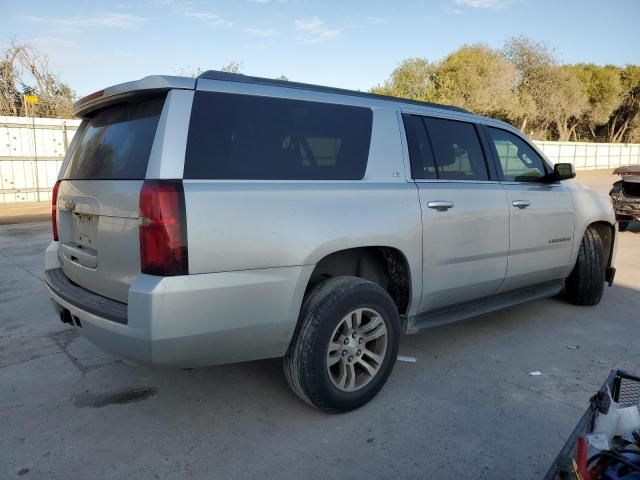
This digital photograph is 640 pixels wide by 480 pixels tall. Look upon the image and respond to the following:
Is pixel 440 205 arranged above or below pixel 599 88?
below

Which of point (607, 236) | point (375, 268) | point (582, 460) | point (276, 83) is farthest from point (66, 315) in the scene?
point (607, 236)

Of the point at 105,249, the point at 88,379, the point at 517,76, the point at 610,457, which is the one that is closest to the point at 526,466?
the point at 610,457

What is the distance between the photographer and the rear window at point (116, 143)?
2631 mm

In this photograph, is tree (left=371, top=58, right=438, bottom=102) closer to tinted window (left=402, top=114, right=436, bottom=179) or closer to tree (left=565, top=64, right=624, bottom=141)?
tree (left=565, top=64, right=624, bottom=141)

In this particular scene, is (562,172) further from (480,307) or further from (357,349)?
(357,349)

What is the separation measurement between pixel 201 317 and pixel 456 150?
242cm

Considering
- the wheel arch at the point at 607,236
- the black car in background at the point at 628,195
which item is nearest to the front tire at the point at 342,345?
the wheel arch at the point at 607,236

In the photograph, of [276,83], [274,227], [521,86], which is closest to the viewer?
[274,227]

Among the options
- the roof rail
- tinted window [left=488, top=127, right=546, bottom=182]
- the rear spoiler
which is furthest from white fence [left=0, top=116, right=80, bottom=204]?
tinted window [left=488, top=127, right=546, bottom=182]

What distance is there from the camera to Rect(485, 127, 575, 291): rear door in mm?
4152

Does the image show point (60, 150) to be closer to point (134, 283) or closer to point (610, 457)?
point (134, 283)

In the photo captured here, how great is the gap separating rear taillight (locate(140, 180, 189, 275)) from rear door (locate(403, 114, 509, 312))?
1674 millimetres

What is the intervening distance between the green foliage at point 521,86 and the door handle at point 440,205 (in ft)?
95.7

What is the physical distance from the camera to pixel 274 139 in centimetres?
282
